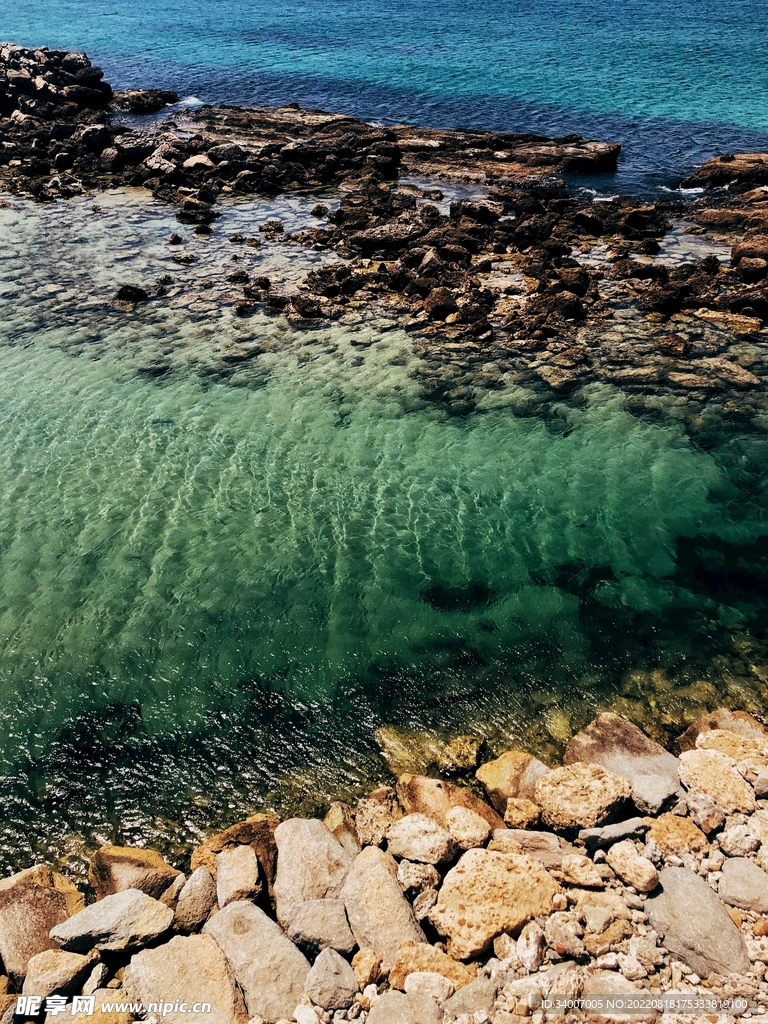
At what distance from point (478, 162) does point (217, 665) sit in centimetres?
3733

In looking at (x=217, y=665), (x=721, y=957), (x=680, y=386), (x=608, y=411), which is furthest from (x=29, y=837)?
(x=680, y=386)

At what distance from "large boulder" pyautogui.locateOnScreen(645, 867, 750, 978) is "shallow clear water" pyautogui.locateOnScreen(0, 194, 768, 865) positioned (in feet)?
10.6

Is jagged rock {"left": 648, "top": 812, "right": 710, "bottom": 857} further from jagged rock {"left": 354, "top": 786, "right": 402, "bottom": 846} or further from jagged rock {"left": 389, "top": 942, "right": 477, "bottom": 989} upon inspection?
jagged rock {"left": 354, "top": 786, "right": 402, "bottom": 846}

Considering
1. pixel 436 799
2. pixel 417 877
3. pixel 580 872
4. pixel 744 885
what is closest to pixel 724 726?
pixel 744 885

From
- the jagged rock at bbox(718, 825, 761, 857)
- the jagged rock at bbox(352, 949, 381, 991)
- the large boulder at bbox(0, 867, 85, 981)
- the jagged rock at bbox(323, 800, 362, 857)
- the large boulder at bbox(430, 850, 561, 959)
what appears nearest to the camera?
the jagged rock at bbox(352, 949, 381, 991)

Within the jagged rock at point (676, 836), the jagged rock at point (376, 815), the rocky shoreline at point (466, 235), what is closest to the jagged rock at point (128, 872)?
the jagged rock at point (376, 815)

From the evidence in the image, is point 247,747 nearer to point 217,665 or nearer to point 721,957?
point 217,665

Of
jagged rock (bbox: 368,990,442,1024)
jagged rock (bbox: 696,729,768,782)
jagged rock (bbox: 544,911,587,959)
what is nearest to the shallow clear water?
jagged rock (bbox: 696,729,768,782)

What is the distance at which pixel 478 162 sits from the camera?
40.5 m

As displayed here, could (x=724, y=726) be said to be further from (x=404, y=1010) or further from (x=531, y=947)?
(x=404, y=1010)

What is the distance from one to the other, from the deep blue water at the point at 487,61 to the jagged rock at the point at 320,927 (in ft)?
127

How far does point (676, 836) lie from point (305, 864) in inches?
203

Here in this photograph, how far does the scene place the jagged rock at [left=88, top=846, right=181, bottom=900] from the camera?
9383 mm

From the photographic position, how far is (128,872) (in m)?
9.50
